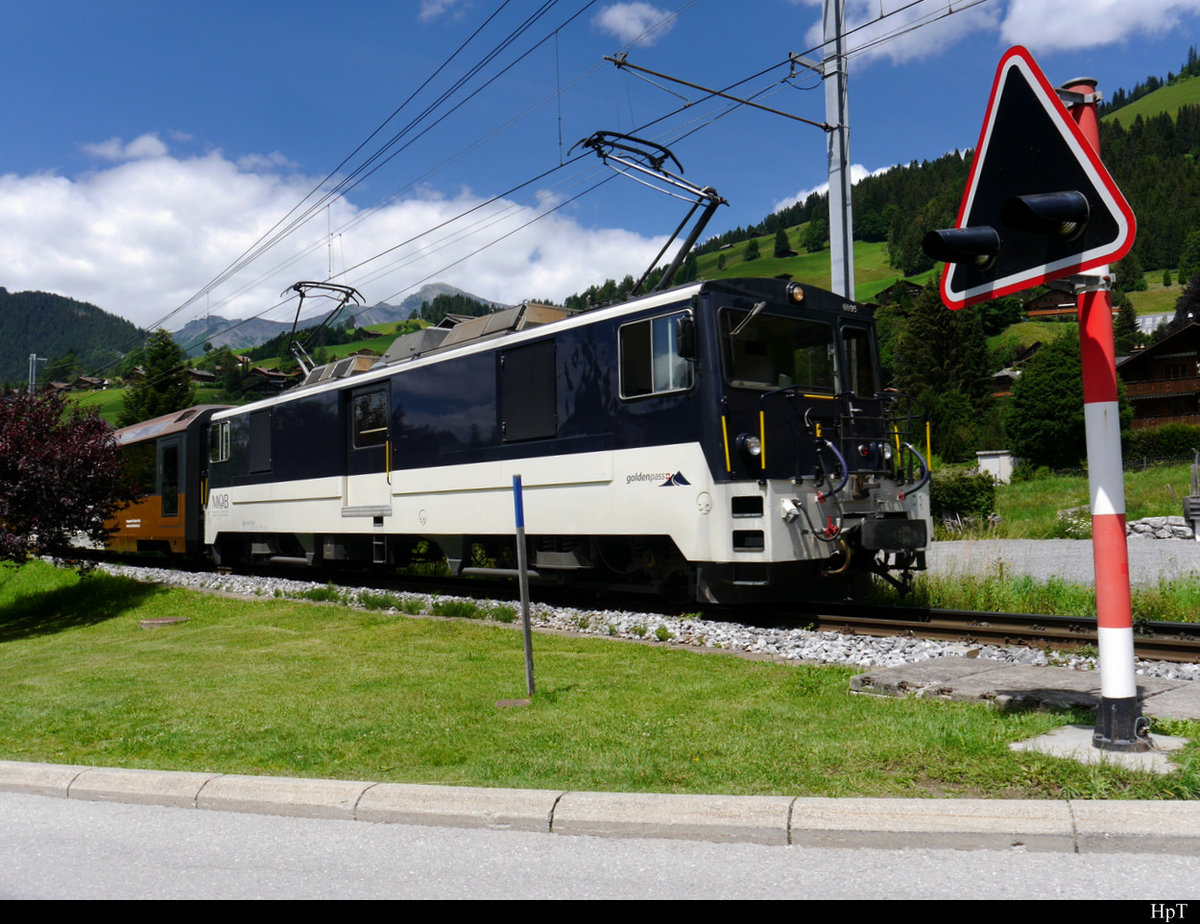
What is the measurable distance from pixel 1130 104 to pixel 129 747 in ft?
773

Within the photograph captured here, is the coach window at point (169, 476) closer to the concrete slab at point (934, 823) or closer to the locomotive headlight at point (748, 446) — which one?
the locomotive headlight at point (748, 446)

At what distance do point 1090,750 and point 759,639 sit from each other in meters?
4.38

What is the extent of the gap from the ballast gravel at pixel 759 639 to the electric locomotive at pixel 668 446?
551 mm

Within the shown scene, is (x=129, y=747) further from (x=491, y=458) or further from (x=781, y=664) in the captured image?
(x=491, y=458)

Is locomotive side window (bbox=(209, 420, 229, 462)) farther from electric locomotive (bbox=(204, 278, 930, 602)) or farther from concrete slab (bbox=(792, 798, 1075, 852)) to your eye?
concrete slab (bbox=(792, 798, 1075, 852))

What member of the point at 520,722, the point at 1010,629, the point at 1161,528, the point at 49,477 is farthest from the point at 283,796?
the point at 1161,528

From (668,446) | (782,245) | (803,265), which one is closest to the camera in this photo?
(668,446)

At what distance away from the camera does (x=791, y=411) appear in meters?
9.64

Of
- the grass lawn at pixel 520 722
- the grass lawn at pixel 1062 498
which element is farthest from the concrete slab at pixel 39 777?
the grass lawn at pixel 1062 498

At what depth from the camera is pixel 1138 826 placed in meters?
3.39

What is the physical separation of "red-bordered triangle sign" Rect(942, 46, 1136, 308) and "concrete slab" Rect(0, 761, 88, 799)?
488 cm

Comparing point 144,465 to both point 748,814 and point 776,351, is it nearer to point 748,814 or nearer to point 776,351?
point 776,351

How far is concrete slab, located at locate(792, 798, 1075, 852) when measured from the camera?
11.3 ft
